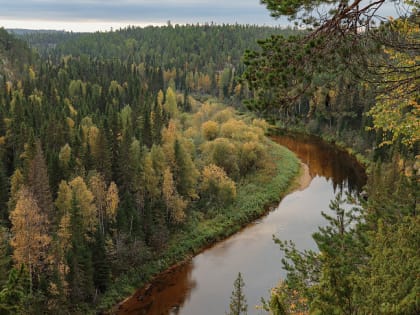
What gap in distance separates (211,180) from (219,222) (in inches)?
204

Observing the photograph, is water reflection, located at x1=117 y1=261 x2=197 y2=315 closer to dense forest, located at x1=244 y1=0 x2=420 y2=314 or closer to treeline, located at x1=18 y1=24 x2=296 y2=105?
dense forest, located at x1=244 y1=0 x2=420 y2=314

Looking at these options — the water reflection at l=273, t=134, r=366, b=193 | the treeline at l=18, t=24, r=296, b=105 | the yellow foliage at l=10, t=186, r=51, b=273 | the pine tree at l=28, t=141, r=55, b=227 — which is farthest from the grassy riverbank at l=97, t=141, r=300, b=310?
the treeline at l=18, t=24, r=296, b=105

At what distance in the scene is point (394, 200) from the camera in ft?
50.6

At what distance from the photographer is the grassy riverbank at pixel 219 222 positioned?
3241 cm

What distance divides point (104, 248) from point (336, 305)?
23884mm

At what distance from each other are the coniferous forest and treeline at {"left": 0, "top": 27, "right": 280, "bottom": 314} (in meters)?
0.13

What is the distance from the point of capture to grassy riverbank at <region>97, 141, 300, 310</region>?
1276 inches

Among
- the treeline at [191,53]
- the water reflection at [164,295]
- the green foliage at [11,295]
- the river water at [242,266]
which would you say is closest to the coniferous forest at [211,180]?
the green foliage at [11,295]

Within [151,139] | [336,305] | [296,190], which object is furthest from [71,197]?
[296,190]

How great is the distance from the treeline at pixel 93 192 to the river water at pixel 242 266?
2965mm

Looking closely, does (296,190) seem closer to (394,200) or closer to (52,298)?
(52,298)

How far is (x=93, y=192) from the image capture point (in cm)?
3509

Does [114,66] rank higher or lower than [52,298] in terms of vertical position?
higher

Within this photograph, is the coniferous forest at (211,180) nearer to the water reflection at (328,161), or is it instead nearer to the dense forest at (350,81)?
the dense forest at (350,81)
